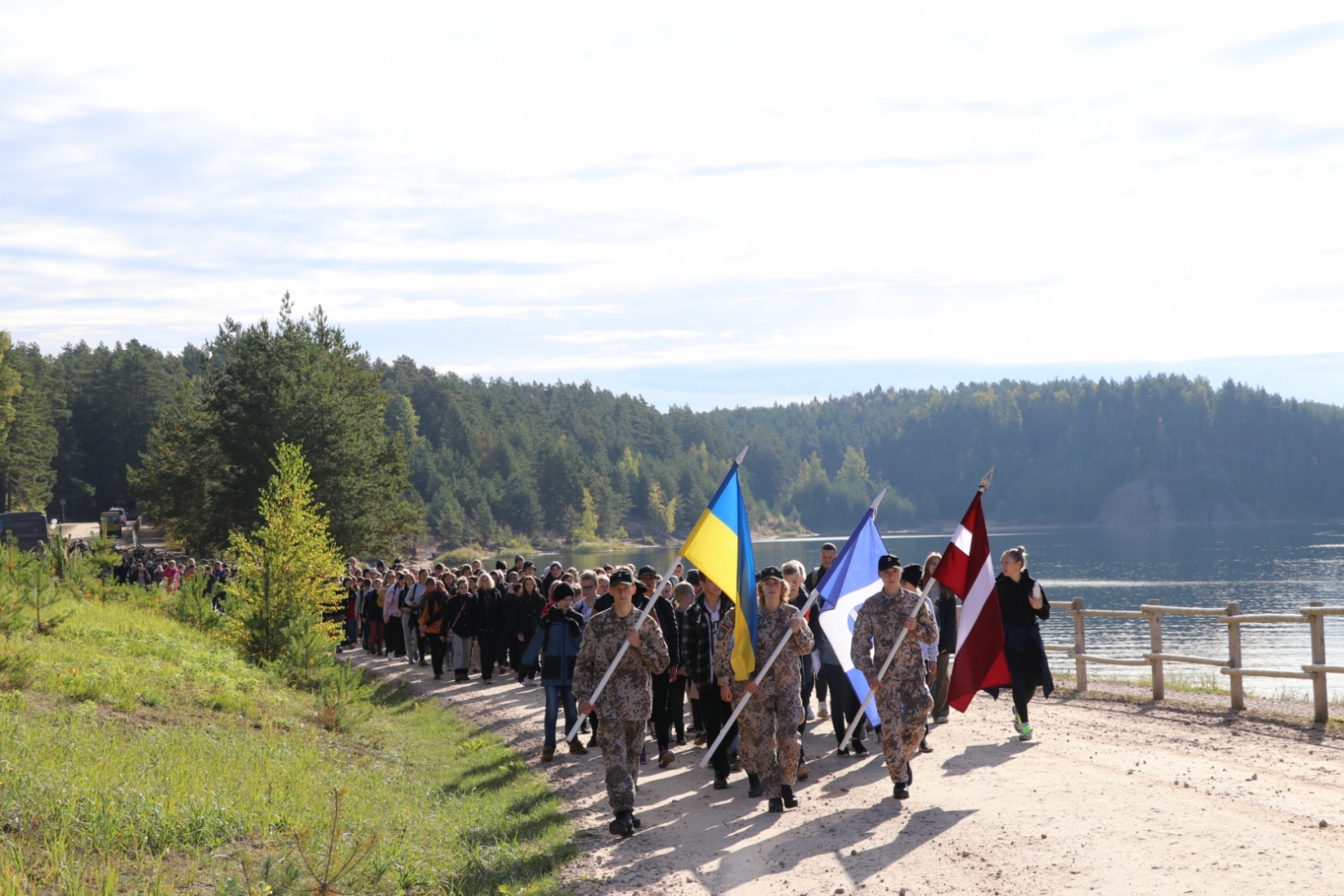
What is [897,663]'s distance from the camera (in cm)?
963

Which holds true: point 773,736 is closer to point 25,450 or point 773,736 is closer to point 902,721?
point 902,721

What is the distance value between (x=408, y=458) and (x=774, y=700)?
38.0m

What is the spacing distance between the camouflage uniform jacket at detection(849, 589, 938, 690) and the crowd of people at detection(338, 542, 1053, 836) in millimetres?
11

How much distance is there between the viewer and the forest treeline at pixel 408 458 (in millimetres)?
38625

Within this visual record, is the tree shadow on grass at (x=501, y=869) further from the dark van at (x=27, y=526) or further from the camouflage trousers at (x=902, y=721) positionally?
the dark van at (x=27, y=526)

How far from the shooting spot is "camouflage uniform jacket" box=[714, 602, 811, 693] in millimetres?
9461

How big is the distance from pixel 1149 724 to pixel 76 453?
99.0m

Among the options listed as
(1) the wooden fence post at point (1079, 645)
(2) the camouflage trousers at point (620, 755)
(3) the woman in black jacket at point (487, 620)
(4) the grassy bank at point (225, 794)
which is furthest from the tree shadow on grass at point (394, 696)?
(1) the wooden fence post at point (1079, 645)

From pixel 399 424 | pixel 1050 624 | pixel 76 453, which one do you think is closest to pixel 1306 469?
pixel 399 424

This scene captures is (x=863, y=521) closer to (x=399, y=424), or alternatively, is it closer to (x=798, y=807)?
(x=798, y=807)

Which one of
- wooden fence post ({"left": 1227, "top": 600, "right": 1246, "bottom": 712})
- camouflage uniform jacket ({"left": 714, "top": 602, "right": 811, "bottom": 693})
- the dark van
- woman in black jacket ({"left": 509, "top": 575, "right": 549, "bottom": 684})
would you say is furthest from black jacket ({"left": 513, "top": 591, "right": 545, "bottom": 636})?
the dark van

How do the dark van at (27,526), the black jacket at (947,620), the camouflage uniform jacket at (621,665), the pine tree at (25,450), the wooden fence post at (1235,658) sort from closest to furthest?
the camouflage uniform jacket at (621,665), the black jacket at (947,620), the wooden fence post at (1235,658), the dark van at (27,526), the pine tree at (25,450)

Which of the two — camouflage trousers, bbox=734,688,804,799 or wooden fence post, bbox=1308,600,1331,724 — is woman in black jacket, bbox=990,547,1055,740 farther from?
camouflage trousers, bbox=734,688,804,799

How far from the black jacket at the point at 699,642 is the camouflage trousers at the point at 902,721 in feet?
7.90
